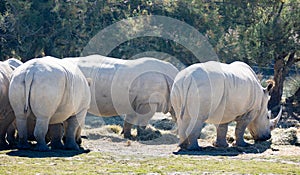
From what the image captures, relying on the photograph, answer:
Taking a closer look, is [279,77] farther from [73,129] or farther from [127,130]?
[73,129]

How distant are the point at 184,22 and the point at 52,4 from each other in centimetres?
481

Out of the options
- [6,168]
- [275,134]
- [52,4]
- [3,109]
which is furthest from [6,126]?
[52,4]

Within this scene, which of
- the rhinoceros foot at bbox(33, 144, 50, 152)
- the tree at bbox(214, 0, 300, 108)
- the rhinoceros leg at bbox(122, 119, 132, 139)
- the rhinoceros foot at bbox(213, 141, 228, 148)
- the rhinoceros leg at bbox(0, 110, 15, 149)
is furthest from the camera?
the tree at bbox(214, 0, 300, 108)

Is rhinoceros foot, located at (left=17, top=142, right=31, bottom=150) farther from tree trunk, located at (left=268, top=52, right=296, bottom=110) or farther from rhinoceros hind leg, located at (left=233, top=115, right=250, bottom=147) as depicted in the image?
tree trunk, located at (left=268, top=52, right=296, bottom=110)

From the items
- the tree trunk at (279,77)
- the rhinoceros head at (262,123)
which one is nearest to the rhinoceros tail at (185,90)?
the rhinoceros head at (262,123)

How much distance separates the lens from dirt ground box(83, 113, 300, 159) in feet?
47.6

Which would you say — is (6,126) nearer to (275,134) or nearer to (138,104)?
(138,104)

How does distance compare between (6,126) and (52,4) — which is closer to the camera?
(6,126)

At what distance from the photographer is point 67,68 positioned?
14281 millimetres

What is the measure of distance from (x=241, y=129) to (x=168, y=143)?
6.09 ft

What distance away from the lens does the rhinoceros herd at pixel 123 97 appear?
44.3 ft

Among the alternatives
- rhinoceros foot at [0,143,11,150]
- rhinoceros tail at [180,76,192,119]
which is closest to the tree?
rhinoceros tail at [180,76,192,119]

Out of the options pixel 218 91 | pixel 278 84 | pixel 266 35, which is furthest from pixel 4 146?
pixel 278 84

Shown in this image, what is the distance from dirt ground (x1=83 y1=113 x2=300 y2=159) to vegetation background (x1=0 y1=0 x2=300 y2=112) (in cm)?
572
